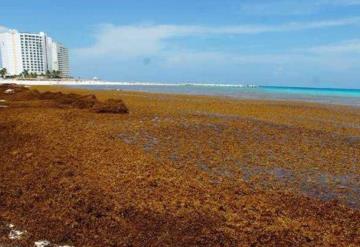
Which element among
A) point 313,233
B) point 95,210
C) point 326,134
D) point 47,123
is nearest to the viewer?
point 313,233

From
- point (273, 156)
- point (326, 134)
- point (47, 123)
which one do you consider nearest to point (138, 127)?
point (47, 123)

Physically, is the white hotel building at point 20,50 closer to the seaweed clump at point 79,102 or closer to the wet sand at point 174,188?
the seaweed clump at point 79,102

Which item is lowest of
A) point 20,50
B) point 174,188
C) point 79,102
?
point 174,188

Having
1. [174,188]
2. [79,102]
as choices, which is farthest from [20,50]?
[174,188]

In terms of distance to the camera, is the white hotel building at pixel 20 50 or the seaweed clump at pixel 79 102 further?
the white hotel building at pixel 20 50

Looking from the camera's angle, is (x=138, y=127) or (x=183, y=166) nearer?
(x=183, y=166)

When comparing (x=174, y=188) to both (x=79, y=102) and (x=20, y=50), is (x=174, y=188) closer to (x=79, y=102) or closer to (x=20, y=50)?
(x=79, y=102)

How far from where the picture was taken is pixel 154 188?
7859 millimetres

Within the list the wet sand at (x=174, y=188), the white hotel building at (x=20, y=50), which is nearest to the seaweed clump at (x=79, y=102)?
the wet sand at (x=174, y=188)

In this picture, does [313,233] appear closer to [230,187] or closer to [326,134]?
[230,187]

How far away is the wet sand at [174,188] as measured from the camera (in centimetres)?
579

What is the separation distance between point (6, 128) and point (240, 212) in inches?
421

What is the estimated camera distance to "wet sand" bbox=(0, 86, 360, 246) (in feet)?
19.0

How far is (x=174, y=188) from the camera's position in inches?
311
